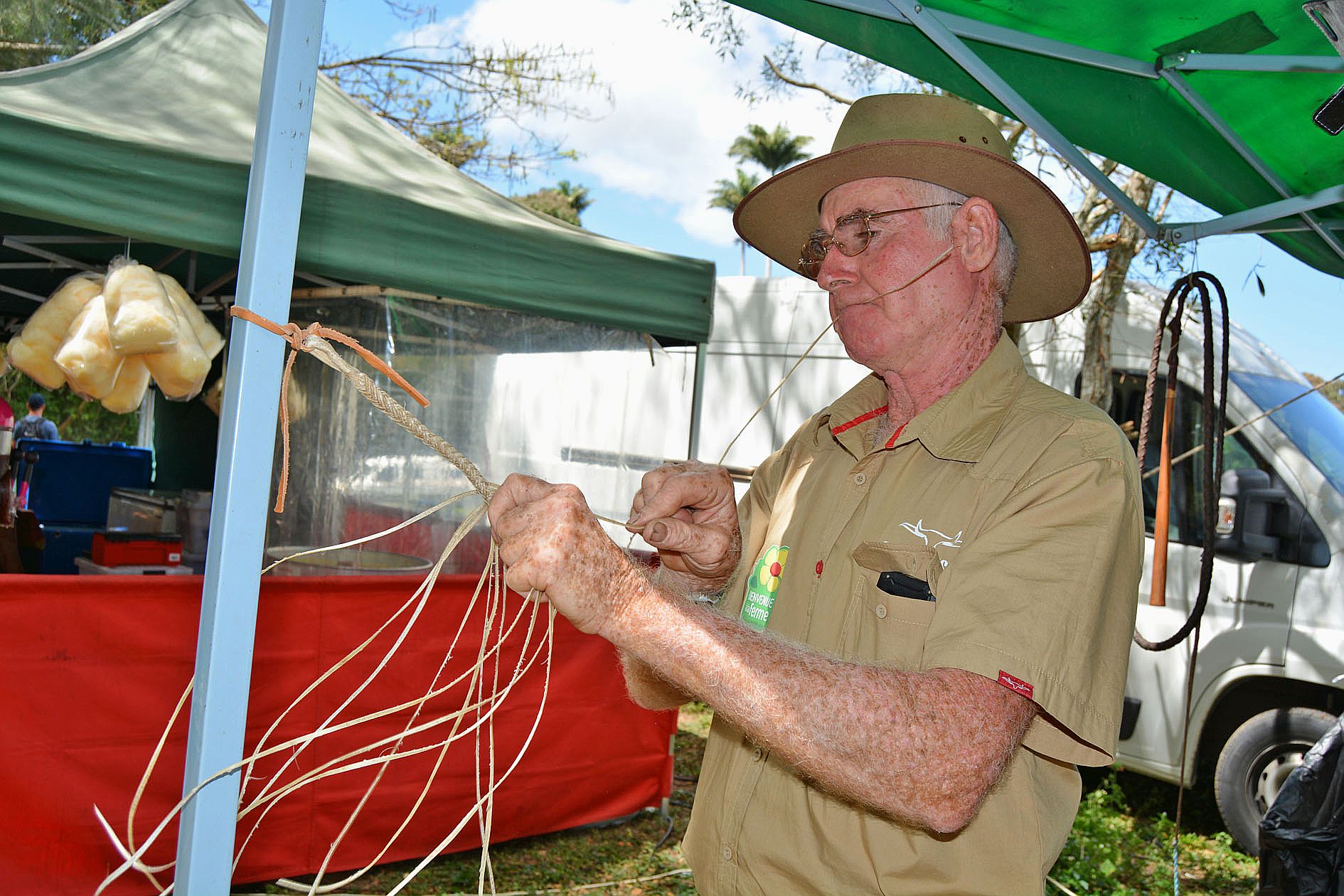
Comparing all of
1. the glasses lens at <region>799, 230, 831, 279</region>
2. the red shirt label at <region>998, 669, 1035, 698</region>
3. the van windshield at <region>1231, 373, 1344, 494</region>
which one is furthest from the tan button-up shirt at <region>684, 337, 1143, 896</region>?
the van windshield at <region>1231, 373, 1344, 494</region>

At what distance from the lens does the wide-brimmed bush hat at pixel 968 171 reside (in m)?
1.89

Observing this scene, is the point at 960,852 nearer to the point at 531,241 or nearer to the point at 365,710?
the point at 365,710

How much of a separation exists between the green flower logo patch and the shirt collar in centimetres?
26

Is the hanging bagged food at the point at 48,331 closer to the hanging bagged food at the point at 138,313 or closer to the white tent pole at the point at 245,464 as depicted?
the hanging bagged food at the point at 138,313

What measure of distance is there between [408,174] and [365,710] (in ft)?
7.64

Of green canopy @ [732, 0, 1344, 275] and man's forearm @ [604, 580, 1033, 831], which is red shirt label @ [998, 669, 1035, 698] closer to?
man's forearm @ [604, 580, 1033, 831]

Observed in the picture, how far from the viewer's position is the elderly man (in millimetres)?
1336

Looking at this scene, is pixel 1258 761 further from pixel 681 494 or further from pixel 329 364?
pixel 329 364

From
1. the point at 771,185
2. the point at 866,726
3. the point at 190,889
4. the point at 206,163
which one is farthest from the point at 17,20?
the point at 866,726

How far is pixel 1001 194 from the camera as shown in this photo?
1.95 m

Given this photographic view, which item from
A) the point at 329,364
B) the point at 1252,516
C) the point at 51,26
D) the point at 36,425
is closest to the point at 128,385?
the point at 329,364

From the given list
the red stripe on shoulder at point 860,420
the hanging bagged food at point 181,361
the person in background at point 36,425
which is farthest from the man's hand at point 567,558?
the person in background at point 36,425

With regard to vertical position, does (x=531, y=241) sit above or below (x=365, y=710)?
above

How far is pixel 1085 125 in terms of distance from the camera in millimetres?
2854
